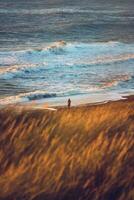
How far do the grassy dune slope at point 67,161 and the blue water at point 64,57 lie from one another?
16.0 metres

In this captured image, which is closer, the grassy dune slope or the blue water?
the grassy dune slope

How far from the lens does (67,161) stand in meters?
5.43

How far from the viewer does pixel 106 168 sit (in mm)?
5395

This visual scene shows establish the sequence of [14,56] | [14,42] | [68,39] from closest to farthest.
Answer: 1. [14,56]
2. [14,42]
3. [68,39]

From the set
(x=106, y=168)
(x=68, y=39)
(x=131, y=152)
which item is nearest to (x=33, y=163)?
(x=106, y=168)

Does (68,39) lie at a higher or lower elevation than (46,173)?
higher

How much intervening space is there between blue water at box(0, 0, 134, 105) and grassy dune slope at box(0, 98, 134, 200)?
1601cm

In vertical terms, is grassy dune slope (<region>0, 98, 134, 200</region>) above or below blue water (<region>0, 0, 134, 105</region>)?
below

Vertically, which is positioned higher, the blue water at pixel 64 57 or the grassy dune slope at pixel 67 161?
the blue water at pixel 64 57

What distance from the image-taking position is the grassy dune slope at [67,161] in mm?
4953

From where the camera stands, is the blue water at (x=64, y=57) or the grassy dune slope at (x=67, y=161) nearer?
→ the grassy dune slope at (x=67, y=161)

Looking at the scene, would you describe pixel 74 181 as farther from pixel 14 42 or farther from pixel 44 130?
pixel 14 42

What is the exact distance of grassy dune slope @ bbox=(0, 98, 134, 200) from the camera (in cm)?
495

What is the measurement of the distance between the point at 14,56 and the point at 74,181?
33.3m
